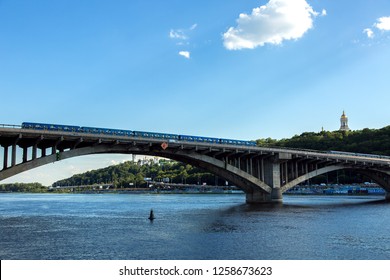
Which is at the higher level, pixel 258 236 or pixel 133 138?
pixel 133 138

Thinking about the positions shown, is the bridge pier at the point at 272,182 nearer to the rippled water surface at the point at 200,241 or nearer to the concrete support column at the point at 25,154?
the rippled water surface at the point at 200,241

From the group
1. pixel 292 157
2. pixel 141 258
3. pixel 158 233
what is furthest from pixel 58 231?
pixel 292 157

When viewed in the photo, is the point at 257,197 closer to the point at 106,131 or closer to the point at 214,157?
the point at 214,157

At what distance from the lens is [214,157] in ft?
290

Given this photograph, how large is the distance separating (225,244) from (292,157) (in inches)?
2692

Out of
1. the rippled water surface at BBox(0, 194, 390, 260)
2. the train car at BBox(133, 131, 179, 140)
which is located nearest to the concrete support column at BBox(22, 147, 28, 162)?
the rippled water surface at BBox(0, 194, 390, 260)

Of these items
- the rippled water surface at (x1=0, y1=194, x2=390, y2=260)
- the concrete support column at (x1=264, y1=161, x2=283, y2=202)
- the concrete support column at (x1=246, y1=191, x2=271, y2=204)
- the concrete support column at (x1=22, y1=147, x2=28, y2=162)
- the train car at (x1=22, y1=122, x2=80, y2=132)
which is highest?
the train car at (x1=22, y1=122, x2=80, y2=132)

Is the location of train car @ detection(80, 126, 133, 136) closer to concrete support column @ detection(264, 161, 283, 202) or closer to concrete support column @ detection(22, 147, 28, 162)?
concrete support column @ detection(22, 147, 28, 162)

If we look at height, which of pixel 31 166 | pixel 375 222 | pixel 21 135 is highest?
pixel 21 135

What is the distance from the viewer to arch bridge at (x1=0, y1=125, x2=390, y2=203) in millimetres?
62719

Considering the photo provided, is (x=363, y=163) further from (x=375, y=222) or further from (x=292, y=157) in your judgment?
(x=375, y=222)

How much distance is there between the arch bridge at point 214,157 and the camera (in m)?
62.7

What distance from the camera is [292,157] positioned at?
327 feet

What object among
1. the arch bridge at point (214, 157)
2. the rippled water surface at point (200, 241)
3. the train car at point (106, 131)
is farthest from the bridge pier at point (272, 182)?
the rippled water surface at point (200, 241)
